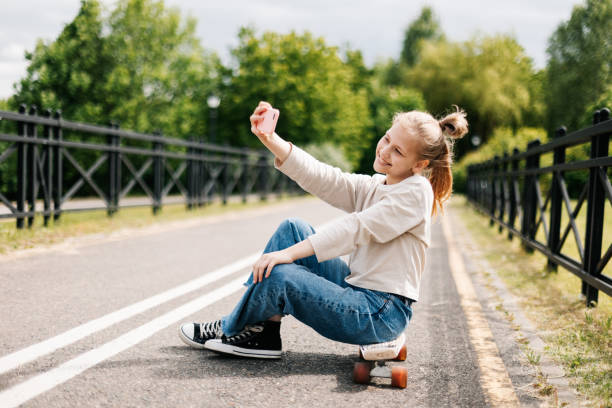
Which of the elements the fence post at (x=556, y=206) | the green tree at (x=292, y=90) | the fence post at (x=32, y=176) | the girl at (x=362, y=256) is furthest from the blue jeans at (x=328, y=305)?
the green tree at (x=292, y=90)

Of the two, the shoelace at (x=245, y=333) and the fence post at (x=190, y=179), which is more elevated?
the fence post at (x=190, y=179)

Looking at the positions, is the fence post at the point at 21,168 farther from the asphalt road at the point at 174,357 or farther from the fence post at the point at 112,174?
the fence post at the point at 112,174

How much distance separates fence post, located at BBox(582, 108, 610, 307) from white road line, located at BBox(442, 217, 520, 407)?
2.76ft

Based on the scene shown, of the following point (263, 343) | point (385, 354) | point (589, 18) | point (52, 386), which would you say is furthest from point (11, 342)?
point (589, 18)

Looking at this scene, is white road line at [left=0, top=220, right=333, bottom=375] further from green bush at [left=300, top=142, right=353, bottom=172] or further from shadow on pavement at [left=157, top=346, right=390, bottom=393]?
green bush at [left=300, top=142, right=353, bottom=172]

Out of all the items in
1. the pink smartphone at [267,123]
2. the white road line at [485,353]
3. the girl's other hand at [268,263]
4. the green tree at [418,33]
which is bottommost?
the white road line at [485,353]

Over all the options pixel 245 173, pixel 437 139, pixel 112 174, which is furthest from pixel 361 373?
pixel 245 173

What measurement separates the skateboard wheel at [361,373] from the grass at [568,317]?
0.83 m

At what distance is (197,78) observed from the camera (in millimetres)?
38938

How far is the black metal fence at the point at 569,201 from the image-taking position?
4.10 meters

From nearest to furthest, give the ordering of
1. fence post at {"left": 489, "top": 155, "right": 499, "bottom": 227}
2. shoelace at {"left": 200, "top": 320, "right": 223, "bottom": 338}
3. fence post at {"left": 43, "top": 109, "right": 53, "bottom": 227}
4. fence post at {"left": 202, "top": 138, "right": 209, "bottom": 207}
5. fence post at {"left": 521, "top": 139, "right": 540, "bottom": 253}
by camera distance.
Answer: shoelace at {"left": 200, "top": 320, "right": 223, "bottom": 338}, fence post at {"left": 521, "top": 139, "right": 540, "bottom": 253}, fence post at {"left": 43, "top": 109, "right": 53, "bottom": 227}, fence post at {"left": 489, "top": 155, "right": 499, "bottom": 227}, fence post at {"left": 202, "top": 138, "right": 209, "bottom": 207}

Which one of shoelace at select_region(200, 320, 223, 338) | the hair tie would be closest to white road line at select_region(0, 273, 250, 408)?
shoelace at select_region(200, 320, 223, 338)

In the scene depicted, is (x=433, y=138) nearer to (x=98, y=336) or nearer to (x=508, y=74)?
(x=98, y=336)

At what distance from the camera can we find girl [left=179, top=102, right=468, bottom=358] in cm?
267
